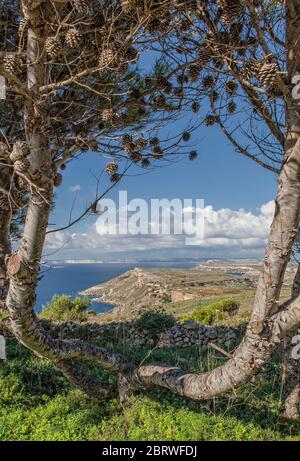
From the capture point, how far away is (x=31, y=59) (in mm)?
3156

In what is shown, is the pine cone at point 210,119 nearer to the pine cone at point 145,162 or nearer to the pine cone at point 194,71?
the pine cone at point 194,71

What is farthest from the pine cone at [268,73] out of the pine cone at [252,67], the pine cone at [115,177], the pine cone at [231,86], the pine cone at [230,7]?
the pine cone at [115,177]

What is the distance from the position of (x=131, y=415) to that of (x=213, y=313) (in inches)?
355

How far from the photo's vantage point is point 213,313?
42.5ft

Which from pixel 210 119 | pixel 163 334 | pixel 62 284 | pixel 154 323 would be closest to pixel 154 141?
pixel 210 119

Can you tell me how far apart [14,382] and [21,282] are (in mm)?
2586

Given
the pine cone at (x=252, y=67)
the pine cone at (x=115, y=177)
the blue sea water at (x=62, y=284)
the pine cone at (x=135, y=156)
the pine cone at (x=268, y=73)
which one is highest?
the pine cone at (x=252, y=67)

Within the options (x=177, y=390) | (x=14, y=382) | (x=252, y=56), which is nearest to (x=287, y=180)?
(x=252, y=56)

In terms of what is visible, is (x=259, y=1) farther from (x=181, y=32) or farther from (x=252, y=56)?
(x=181, y=32)

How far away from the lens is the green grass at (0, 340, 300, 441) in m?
4.02

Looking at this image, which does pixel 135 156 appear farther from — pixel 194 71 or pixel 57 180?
pixel 194 71

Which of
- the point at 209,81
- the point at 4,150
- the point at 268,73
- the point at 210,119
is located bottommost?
the point at 4,150

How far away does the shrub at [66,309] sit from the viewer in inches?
499

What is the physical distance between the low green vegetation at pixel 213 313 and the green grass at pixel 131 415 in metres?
6.87
